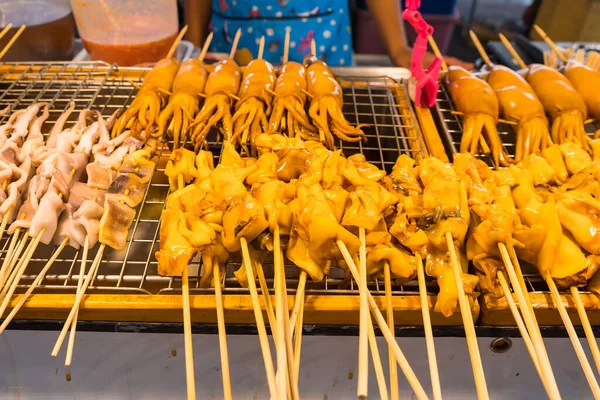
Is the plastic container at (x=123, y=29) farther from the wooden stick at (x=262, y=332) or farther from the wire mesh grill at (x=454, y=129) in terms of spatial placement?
the wooden stick at (x=262, y=332)

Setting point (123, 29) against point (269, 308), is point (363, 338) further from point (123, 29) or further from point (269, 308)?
point (123, 29)

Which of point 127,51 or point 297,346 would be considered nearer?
point 297,346

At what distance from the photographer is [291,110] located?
2.46 meters

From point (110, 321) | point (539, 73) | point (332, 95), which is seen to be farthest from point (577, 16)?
point (110, 321)

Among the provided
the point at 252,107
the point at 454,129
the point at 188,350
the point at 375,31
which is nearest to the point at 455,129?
the point at 454,129

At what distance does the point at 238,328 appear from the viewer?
171cm

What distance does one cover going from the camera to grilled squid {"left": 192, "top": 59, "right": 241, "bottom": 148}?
2.38 m

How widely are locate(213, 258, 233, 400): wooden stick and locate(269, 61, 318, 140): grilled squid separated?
97 centimetres

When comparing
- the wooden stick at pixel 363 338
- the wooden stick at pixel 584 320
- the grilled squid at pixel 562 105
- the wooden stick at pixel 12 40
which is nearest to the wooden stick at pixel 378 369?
the wooden stick at pixel 363 338

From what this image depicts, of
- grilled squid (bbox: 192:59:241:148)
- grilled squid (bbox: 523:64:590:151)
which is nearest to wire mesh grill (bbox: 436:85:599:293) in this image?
grilled squid (bbox: 523:64:590:151)

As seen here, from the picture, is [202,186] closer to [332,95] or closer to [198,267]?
[198,267]

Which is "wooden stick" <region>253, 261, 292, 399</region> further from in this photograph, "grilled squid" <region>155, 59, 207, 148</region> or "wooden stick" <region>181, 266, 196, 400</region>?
"grilled squid" <region>155, 59, 207, 148</region>

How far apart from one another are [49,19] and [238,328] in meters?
2.95

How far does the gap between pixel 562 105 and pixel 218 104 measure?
1991 millimetres
